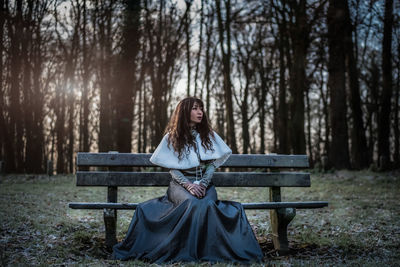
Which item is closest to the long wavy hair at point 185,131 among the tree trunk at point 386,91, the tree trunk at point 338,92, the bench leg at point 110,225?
the bench leg at point 110,225

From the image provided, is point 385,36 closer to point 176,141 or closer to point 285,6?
point 285,6

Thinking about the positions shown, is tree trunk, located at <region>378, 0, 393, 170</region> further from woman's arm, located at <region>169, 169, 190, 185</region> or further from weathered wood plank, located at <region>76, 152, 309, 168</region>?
woman's arm, located at <region>169, 169, 190, 185</region>

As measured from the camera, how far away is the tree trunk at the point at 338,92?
1424 centimetres

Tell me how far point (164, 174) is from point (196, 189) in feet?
2.19

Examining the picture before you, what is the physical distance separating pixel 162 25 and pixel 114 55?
330 centimetres

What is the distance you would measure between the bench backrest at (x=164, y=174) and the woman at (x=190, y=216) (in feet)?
0.82

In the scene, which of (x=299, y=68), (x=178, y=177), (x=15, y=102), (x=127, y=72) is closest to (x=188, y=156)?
(x=178, y=177)

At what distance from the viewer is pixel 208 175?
4.23 meters

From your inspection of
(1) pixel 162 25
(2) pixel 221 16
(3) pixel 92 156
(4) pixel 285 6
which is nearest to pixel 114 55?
(1) pixel 162 25

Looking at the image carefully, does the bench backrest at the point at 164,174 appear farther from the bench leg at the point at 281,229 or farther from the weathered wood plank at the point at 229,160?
the bench leg at the point at 281,229

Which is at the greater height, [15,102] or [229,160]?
[15,102]

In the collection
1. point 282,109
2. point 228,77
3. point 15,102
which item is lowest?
point 282,109

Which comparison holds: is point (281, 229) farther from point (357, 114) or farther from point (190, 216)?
point (357, 114)

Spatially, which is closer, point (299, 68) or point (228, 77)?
point (299, 68)
